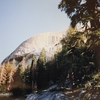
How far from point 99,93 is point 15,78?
56.7ft

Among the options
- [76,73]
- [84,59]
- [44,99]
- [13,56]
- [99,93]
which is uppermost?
[13,56]

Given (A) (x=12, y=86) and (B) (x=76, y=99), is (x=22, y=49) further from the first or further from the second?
(B) (x=76, y=99)

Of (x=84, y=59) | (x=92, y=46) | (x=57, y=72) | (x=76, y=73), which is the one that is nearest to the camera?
(x=92, y=46)

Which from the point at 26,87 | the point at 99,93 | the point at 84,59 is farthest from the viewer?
the point at 26,87

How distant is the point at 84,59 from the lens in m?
21.3

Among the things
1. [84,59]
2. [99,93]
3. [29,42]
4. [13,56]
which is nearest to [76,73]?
[84,59]

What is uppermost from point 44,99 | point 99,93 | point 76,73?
point 76,73

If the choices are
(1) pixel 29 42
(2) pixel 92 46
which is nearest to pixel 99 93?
(2) pixel 92 46

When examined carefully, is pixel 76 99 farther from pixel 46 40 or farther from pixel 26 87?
pixel 46 40

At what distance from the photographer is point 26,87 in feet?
92.3

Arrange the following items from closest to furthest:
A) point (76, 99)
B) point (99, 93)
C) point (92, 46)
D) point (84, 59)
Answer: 1. point (92, 46)
2. point (99, 93)
3. point (76, 99)
4. point (84, 59)

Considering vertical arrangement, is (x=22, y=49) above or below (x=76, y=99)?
above

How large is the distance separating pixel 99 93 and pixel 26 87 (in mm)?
15472

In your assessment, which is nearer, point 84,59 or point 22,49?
point 84,59
